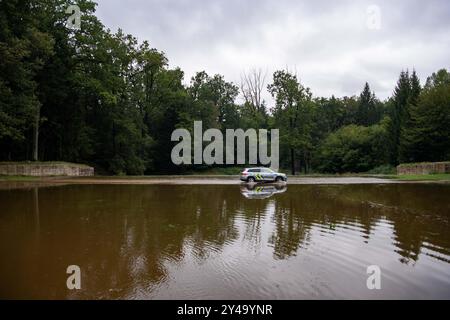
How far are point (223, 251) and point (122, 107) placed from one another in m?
43.5

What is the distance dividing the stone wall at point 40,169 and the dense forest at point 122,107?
2679mm

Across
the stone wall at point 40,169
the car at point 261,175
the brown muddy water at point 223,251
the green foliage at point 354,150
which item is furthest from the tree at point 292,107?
the brown muddy water at point 223,251

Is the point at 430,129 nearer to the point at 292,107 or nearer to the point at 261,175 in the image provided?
the point at 292,107

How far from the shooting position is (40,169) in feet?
113

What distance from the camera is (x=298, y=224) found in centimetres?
1202

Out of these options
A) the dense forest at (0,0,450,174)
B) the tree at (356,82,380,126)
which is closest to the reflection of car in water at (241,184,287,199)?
the dense forest at (0,0,450,174)

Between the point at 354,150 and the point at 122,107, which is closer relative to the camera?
the point at 122,107

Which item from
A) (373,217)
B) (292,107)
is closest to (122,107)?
(292,107)

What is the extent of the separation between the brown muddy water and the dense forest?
1983 centimetres

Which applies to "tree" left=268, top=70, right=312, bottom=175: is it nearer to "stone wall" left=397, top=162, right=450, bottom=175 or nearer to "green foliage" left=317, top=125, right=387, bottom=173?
"green foliage" left=317, top=125, right=387, bottom=173

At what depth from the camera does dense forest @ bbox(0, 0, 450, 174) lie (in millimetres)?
31766

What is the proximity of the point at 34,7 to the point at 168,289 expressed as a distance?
34.7 meters

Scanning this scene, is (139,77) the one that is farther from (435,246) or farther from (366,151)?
(435,246)

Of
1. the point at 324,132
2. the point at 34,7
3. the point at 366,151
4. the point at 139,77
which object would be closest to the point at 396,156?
the point at 366,151
